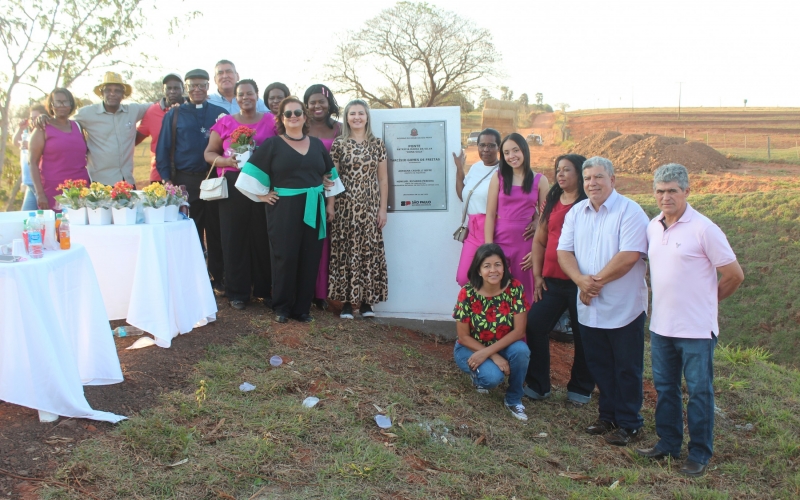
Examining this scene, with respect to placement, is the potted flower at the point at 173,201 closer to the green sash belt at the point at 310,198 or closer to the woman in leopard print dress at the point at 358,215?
the green sash belt at the point at 310,198

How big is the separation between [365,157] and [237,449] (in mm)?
3084

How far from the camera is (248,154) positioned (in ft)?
18.1

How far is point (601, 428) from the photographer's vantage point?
4426 millimetres

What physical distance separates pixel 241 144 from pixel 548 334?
→ 2900 mm

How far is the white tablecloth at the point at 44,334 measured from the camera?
11.2 feet

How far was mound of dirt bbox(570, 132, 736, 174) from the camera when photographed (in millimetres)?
19594

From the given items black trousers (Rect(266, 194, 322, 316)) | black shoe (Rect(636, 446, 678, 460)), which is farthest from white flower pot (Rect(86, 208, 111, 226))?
black shoe (Rect(636, 446, 678, 460))

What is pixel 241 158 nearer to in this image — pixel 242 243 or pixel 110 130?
pixel 242 243

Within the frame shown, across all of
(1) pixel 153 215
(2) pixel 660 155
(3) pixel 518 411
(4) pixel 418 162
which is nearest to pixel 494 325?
(3) pixel 518 411

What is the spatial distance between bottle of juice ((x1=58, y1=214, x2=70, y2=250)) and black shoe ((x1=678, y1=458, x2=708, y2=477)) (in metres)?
3.82

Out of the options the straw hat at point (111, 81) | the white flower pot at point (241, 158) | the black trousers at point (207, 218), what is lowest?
the black trousers at point (207, 218)

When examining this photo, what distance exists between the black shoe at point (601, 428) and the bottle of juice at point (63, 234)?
138 inches

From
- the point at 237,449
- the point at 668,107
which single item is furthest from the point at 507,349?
the point at 668,107

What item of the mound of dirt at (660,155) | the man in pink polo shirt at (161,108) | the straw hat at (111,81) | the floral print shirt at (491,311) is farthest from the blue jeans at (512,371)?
the mound of dirt at (660,155)
